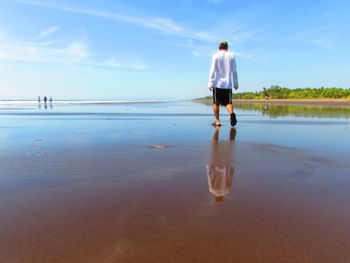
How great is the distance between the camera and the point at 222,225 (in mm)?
1398

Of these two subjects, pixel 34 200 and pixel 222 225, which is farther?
pixel 34 200

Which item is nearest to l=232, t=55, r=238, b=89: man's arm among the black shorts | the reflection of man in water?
the black shorts

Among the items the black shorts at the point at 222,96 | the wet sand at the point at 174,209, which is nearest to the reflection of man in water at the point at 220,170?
the wet sand at the point at 174,209

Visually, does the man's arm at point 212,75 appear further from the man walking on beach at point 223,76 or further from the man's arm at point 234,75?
the man's arm at point 234,75

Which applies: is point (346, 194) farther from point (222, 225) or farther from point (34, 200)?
point (34, 200)

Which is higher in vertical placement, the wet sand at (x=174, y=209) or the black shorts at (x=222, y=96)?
the black shorts at (x=222, y=96)

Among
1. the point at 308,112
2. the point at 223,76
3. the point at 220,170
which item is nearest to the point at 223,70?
the point at 223,76

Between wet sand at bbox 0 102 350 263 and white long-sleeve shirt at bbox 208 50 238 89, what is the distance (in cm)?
377

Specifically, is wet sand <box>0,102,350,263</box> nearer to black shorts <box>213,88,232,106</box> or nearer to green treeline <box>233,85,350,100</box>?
black shorts <box>213,88,232,106</box>

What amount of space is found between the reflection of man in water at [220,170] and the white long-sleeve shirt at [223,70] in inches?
117

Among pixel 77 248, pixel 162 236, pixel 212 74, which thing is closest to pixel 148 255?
pixel 162 236

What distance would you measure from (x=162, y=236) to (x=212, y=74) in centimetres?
552

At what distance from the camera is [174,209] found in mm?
1593

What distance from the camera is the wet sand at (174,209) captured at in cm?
118
